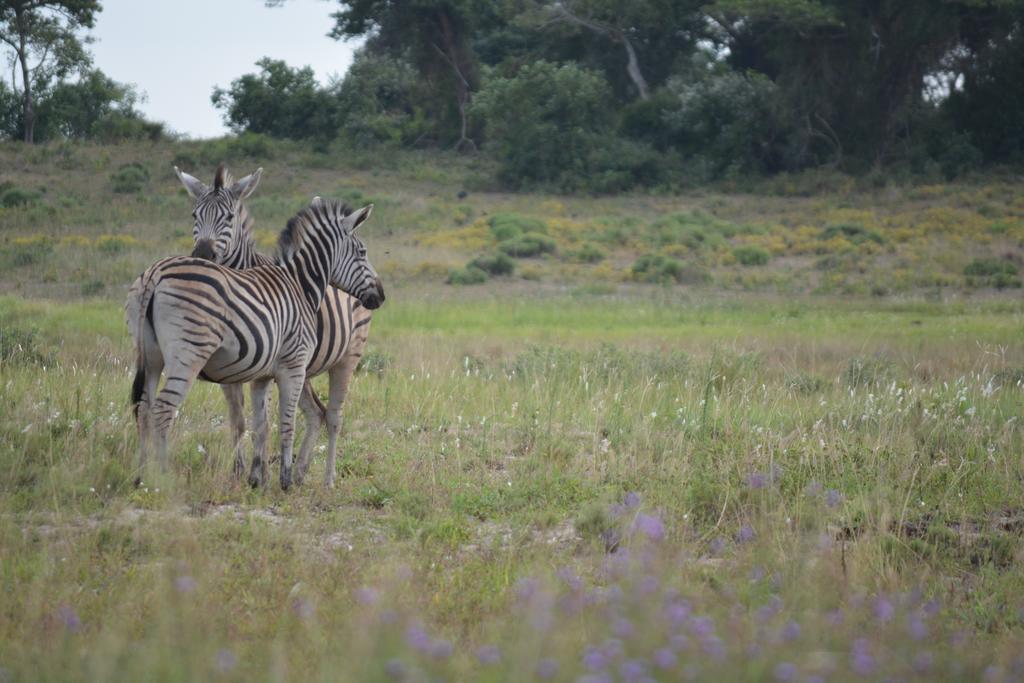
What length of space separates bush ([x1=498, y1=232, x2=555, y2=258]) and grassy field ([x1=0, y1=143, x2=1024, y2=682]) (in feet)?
35.2

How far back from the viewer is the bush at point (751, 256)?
2745cm

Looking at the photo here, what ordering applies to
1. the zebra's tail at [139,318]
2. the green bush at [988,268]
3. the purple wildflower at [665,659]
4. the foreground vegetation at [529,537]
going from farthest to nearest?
the green bush at [988,268]
the zebra's tail at [139,318]
the foreground vegetation at [529,537]
the purple wildflower at [665,659]

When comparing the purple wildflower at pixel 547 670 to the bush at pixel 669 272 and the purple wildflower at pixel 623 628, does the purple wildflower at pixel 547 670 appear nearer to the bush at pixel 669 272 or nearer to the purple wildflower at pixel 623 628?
the purple wildflower at pixel 623 628

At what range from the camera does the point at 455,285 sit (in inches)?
939

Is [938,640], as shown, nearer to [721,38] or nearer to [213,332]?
[213,332]

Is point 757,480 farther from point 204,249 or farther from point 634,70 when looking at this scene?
point 634,70

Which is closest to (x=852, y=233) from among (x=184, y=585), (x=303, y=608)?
(x=303, y=608)

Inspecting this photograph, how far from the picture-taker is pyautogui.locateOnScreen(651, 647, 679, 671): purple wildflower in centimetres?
329

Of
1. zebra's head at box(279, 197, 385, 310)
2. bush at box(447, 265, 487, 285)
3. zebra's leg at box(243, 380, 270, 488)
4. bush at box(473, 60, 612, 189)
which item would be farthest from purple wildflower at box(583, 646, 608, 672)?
bush at box(473, 60, 612, 189)

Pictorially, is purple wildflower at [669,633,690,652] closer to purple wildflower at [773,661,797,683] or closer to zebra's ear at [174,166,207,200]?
purple wildflower at [773,661,797,683]

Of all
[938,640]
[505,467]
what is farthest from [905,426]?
[938,640]

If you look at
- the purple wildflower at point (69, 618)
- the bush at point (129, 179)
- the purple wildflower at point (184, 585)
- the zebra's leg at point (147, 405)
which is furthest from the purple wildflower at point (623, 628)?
the bush at point (129, 179)

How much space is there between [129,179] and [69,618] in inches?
1263

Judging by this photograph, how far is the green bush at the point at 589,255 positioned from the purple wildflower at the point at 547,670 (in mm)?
24414
